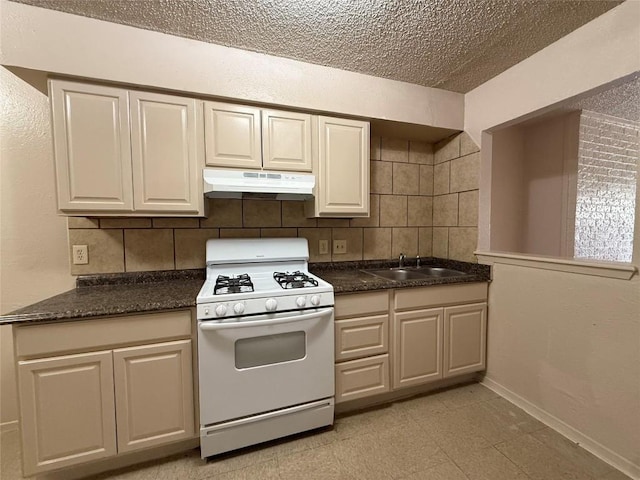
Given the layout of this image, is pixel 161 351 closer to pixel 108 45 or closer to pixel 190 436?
pixel 190 436

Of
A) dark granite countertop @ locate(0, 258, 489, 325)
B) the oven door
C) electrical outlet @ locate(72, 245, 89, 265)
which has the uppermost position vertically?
electrical outlet @ locate(72, 245, 89, 265)

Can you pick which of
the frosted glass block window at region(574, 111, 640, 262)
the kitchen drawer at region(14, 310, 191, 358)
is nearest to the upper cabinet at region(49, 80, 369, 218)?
the kitchen drawer at region(14, 310, 191, 358)

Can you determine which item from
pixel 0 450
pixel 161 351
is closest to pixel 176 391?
pixel 161 351

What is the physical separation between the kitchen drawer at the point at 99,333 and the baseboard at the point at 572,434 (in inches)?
86.0

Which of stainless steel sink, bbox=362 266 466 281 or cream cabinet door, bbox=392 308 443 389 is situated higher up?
stainless steel sink, bbox=362 266 466 281

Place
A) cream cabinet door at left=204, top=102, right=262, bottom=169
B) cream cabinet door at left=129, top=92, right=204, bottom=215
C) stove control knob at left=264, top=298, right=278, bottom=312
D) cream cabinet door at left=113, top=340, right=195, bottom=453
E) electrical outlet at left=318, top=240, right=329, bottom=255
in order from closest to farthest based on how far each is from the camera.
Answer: cream cabinet door at left=113, top=340, right=195, bottom=453 < stove control knob at left=264, top=298, right=278, bottom=312 < cream cabinet door at left=129, top=92, right=204, bottom=215 < cream cabinet door at left=204, top=102, right=262, bottom=169 < electrical outlet at left=318, top=240, right=329, bottom=255

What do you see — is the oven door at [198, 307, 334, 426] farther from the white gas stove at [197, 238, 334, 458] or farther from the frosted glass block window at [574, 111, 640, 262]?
the frosted glass block window at [574, 111, 640, 262]

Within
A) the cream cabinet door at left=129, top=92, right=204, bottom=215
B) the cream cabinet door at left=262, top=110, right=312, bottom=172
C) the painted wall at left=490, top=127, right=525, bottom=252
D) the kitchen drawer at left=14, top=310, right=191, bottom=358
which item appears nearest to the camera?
the kitchen drawer at left=14, top=310, right=191, bottom=358

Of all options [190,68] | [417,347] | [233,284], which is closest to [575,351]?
[417,347]

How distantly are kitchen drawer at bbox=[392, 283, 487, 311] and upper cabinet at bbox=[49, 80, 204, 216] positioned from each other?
1.42 m

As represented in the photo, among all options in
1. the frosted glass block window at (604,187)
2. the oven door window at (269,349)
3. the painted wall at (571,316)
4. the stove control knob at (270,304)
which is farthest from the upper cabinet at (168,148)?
the frosted glass block window at (604,187)

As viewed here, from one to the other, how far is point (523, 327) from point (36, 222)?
124 inches

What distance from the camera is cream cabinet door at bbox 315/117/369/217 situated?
185 cm

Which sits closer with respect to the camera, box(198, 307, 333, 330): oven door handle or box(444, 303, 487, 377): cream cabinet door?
box(198, 307, 333, 330): oven door handle
